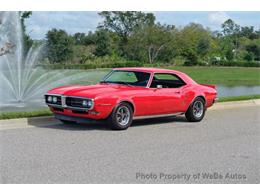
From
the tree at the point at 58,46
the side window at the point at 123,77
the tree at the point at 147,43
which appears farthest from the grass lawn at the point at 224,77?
the side window at the point at 123,77

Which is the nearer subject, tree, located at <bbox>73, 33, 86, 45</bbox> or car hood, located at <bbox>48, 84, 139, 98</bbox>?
car hood, located at <bbox>48, 84, 139, 98</bbox>

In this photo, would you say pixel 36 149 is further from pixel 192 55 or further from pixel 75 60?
pixel 192 55

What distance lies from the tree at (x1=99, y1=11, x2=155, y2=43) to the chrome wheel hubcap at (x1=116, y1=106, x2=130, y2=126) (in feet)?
152

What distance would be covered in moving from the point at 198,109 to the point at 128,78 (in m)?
2.05

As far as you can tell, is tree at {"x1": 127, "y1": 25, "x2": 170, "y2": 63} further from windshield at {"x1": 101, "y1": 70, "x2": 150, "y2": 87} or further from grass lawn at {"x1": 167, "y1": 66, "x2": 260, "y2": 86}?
windshield at {"x1": 101, "y1": 70, "x2": 150, "y2": 87}

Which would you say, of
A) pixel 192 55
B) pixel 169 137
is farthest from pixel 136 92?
pixel 192 55

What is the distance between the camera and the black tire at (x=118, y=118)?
35.0ft

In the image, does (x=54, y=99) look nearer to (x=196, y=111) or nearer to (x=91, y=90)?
(x=91, y=90)

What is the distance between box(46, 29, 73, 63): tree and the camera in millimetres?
42344

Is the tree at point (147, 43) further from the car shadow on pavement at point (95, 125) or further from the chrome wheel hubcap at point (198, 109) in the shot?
the car shadow on pavement at point (95, 125)

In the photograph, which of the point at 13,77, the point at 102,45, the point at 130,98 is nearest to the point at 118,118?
the point at 130,98

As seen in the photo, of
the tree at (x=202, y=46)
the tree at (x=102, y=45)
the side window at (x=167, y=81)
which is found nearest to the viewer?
the side window at (x=167, y=81)

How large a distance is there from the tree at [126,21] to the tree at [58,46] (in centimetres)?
1408

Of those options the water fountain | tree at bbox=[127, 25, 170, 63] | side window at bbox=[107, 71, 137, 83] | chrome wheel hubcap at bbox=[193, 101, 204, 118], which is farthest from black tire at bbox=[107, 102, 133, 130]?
tree at bbox=[127, 25, 170, 63]
